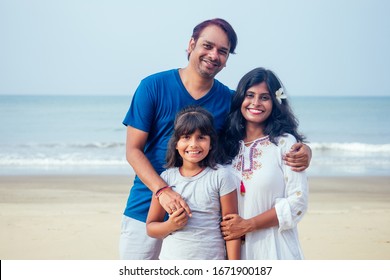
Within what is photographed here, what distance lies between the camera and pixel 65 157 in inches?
333

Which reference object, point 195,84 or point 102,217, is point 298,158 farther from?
point 102,217

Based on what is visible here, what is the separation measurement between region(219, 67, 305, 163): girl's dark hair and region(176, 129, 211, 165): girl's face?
0.08 meters

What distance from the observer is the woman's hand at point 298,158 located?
90.7 inches

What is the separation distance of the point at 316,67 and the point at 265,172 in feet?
10.2

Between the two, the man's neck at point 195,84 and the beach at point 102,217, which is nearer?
the man's neck at point 195,84

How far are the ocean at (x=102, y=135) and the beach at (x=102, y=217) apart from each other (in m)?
0.69

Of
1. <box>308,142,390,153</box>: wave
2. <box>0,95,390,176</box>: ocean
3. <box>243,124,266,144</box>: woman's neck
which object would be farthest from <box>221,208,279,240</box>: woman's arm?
<box>308,142,390,153</box>: wave

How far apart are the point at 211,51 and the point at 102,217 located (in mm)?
3115

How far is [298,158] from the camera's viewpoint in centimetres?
230

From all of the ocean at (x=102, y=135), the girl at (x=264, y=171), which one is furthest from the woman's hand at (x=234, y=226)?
the ocean at (x=102, y=135)

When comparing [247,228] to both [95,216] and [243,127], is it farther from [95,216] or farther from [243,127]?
[95,216]


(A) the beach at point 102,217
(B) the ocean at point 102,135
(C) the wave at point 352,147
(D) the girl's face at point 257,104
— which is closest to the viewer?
(D) the girl's face at point 257,104

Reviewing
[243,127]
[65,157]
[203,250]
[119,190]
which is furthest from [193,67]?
[65,157]

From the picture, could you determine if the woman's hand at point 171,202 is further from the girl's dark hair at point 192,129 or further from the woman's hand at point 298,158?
the woman's hand at point 298,158
